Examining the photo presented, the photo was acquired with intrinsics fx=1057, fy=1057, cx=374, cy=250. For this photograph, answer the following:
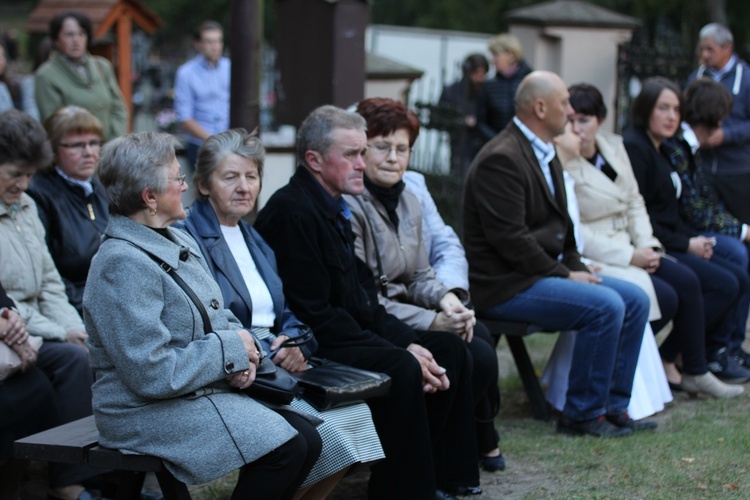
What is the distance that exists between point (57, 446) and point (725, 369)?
4.60 meters

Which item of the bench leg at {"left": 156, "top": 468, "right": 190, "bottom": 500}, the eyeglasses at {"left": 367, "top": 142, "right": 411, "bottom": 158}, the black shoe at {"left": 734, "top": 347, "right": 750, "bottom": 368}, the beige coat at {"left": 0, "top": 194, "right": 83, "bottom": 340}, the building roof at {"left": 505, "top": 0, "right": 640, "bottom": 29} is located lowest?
the black shoe at {"left": 734, "top": 347, "right": 750, "bottom": 368}

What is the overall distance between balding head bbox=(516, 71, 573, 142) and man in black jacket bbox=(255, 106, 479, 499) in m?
1.31

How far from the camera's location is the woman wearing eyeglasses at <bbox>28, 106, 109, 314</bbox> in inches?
195

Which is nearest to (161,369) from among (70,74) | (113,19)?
(70,74)

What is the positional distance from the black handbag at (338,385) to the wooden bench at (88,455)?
0.62 metres

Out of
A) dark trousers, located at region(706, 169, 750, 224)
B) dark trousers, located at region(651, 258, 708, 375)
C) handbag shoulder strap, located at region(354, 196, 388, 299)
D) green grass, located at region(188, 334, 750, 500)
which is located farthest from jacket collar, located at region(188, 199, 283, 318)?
dark trousers, located at region(706, 169, 750, 224)

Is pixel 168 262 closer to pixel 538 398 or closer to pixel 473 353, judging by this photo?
pixel 473 353

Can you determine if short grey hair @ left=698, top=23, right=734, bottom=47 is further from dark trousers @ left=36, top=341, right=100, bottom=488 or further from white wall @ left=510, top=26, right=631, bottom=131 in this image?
dark trousers @ left=36, top=341, right=100, bottom=488

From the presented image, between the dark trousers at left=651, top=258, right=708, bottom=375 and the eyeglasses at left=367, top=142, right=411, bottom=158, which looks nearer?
the eyeglasses at left=367, top=142, right=411, bottom=158

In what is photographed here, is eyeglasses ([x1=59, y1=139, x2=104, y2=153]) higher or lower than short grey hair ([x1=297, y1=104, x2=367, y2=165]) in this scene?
lower

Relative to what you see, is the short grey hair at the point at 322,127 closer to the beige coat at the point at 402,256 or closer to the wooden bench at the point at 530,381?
the beige coat at the point at 402,256

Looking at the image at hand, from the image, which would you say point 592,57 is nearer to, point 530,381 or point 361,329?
point 530,381

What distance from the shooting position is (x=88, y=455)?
366cm

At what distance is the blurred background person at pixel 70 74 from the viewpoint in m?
7.70
